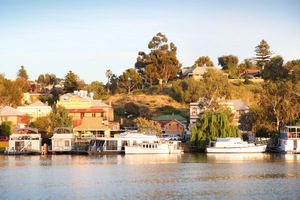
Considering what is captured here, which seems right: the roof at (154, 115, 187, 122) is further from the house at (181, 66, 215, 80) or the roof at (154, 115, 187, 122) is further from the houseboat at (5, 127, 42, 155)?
the houseboat at (5, 127, 42, 155)

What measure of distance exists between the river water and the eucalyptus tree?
222 ft

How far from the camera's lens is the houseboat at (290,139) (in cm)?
8875

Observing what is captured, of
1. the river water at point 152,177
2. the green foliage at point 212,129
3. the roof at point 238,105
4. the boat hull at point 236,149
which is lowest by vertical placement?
the river water at point 152,177

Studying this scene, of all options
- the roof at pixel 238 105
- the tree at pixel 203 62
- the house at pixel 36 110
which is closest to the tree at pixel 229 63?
the tree at pixel 203 62

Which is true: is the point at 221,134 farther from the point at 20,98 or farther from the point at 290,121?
the point at 20,98

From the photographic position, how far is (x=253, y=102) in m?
138

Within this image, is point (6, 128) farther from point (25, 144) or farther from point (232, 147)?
point (232, 147)

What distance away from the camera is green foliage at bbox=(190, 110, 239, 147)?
92875mm

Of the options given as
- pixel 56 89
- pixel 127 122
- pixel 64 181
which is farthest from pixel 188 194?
pixel 56 89

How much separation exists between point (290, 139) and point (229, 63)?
269 feet

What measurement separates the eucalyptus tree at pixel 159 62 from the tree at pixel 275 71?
23.5 metres

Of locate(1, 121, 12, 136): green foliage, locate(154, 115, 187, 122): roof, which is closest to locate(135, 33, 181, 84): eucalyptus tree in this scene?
locate(154, 115, 187, 122): roof

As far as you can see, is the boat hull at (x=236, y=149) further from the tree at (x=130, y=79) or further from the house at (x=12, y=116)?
the tree at (x=130, y=79)

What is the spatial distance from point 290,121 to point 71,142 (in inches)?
1291
